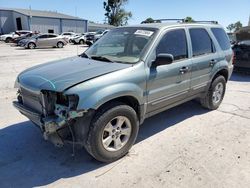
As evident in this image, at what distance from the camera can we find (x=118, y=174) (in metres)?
3.26

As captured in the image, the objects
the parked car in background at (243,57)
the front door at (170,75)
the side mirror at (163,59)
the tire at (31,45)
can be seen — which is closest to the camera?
the side mirror at (163,59)

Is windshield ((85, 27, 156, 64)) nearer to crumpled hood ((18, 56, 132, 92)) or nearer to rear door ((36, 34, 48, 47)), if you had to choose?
crumpled hood ((18, 56, 132, 92))

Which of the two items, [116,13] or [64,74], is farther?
[116,13]

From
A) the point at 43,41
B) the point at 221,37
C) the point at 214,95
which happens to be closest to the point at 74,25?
the point at 43,41

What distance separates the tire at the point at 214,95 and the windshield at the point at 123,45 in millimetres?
2175

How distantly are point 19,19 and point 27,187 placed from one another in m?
52.3

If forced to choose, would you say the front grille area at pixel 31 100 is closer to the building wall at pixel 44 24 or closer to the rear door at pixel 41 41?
the rear door at pixel 41 41

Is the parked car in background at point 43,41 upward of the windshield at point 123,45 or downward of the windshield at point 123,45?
downward

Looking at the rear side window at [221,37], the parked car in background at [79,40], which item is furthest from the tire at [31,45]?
the rear side window at [221,37]

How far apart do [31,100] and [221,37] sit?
4.34 metres

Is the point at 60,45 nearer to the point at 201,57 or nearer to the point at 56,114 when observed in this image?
the point at 201,57

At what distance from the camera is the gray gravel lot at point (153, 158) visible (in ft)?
10.3

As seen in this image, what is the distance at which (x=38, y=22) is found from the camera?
151 ft

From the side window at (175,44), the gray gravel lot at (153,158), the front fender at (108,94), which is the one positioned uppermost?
the side window at (175,44)
